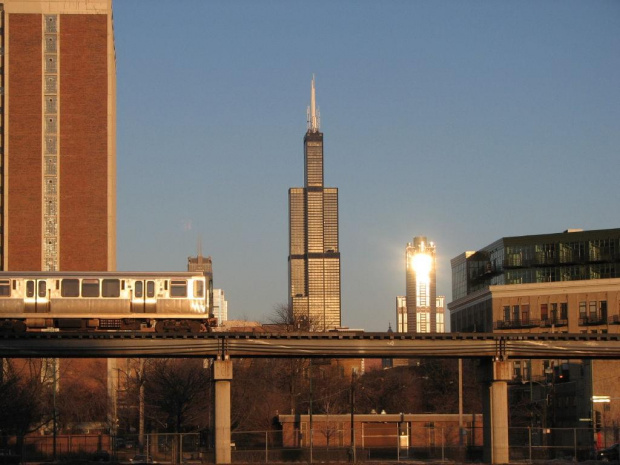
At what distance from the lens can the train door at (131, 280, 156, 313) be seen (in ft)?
194

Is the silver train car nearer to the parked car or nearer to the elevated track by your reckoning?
the elevated track

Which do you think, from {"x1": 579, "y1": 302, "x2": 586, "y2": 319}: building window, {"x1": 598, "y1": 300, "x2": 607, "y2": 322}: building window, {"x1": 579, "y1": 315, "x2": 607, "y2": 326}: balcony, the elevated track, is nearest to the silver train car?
the elevated track

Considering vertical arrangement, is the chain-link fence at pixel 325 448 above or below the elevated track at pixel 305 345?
below

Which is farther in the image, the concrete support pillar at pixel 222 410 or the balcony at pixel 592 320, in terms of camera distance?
the balcony at pixel 592 320

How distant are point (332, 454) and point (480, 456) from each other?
911cm

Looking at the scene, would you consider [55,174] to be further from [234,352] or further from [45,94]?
[234,352]

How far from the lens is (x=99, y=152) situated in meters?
135

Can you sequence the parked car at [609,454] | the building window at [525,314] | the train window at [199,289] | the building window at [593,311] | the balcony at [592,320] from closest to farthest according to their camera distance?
the train window at [199,289] → the parked car at [609,454] → the balcony at [592,320] → the building window at [593,311] → the building window at [525,314]

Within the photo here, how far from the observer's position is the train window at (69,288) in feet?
194

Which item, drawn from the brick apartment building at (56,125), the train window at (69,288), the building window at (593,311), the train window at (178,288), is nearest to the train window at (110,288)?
the train window at (69,288)

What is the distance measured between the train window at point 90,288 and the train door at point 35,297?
2.03 metres

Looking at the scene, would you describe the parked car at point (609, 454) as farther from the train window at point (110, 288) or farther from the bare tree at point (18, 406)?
the bare tree at point (18, 406)

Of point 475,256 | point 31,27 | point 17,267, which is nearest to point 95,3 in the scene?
point 31,27

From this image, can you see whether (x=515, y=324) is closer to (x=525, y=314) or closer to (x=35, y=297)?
(x=525, y=314)
